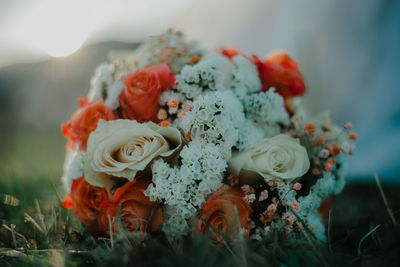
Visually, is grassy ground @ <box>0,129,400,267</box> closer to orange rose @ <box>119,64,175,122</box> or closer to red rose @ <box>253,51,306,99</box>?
orange rose @ <box>119,64,175,122</box>

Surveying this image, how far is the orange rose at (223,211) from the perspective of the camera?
99cm

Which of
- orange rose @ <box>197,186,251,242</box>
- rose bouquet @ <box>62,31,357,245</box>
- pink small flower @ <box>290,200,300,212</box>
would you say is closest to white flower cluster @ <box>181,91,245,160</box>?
rose bouquet @ <box>62,31,357,245</box>

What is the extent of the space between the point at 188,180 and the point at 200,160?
0.25 ft

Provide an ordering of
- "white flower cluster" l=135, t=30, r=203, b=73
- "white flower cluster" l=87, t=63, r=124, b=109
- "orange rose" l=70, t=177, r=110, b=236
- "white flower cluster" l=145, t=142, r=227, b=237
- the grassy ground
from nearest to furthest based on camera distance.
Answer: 1. the grassy ground
2. "white flower cluster" l=145, t=142, r=227, b=237
3. "orange rose" l=70, t=177, r=110, b=236
4. "white flower cluster" l=87, t=63, r=124, b=109
5. "white flower cluster" l=135, t=30, r=203, b=73

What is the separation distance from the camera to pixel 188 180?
99 centimetres

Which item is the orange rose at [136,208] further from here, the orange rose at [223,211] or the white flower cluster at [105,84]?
the white flower cluster at [105,84]

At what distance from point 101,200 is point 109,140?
254 mm

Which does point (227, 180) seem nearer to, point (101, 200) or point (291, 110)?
point (101, 200)

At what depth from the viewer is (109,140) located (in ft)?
3.38

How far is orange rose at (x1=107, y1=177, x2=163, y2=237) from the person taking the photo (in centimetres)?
103

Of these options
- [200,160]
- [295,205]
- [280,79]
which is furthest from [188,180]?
[280,79]

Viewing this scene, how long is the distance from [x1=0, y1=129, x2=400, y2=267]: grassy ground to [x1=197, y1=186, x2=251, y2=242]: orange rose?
0.08 metres

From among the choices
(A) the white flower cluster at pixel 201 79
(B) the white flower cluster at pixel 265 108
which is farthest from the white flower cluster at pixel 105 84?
(B) the white flower cluster at pixel 265 108

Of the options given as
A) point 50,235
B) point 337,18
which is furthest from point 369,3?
point 50,235
